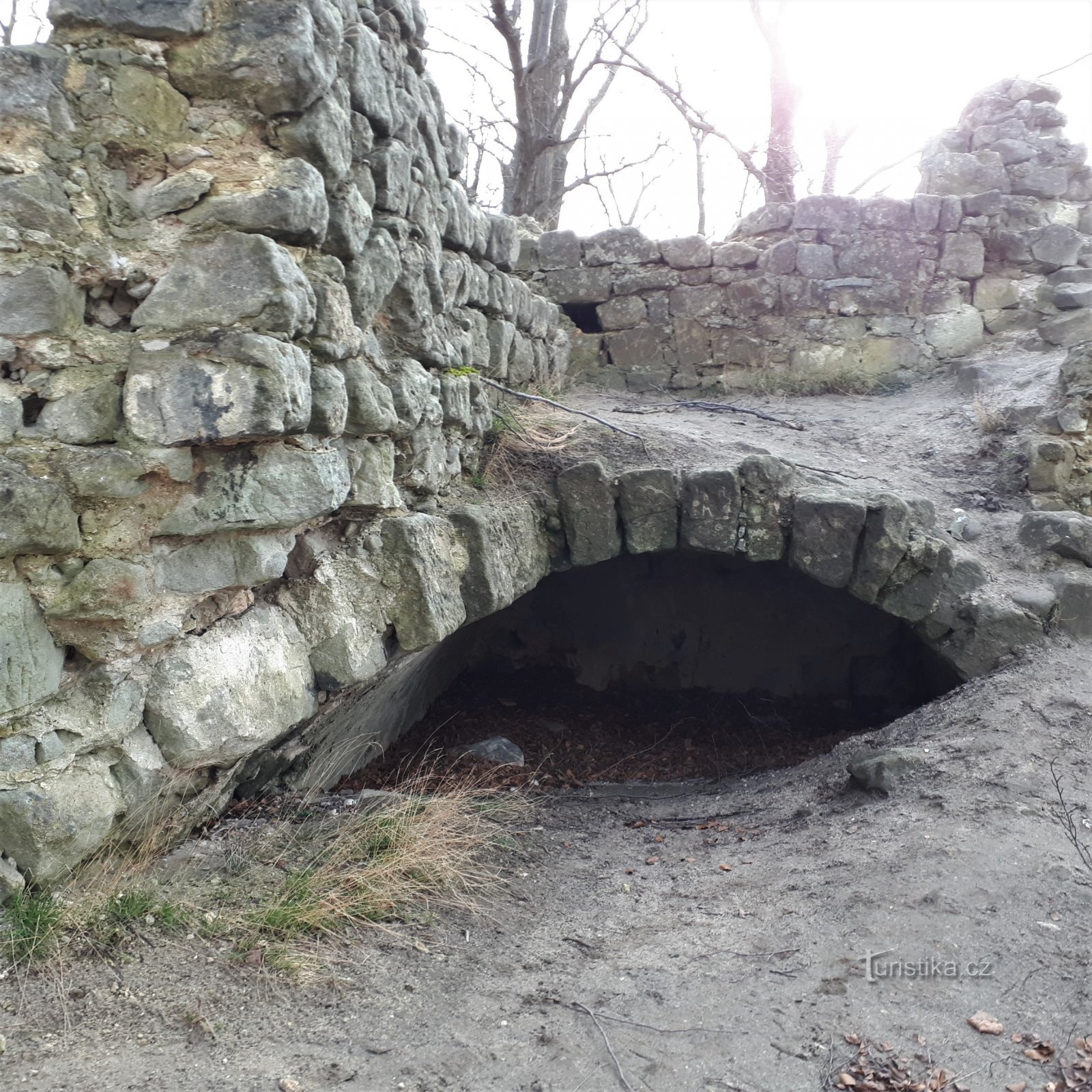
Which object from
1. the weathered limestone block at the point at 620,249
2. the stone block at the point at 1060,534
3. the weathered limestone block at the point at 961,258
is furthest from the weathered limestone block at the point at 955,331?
the stone block at the point at 1060,534

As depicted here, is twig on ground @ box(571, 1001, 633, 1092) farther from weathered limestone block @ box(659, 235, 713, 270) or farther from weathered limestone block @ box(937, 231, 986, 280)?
weathered limestone block @ box(937, 231, 986, 280)

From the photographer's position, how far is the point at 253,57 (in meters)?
2.69

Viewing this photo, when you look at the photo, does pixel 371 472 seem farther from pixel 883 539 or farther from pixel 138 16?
pixel 883 539

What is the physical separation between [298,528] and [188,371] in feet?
2.40

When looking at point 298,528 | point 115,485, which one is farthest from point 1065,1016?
point 115,485

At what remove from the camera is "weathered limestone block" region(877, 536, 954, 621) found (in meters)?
4.65

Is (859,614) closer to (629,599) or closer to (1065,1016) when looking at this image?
(629,599)

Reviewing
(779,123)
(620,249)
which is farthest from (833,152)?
(620,249)

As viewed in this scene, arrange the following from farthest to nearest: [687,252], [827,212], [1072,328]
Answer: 1. [827,212]
2. [687,252]
3. [1072,328]

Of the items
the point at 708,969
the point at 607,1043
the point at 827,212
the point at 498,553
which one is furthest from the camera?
the point at 827,212

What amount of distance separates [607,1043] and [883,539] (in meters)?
2.96

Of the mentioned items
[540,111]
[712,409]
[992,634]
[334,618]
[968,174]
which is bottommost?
[992,634]

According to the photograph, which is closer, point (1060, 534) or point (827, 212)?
point (1060, 534)

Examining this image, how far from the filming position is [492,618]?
6.70 meters
